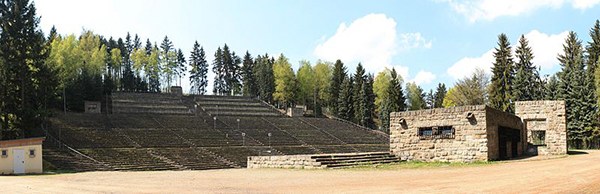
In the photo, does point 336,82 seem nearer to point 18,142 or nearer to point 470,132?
point 18,142

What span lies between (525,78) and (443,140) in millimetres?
40198

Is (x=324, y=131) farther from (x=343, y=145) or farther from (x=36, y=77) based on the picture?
(x=36, y=77)

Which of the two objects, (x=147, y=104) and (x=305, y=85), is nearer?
(x=147, y=104)

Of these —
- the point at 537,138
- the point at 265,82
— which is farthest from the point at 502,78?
the point at 265,82

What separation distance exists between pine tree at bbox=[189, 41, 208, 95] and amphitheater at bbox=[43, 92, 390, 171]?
31861 mm

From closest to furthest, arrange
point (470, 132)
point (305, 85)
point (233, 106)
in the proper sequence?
point (470, 132), point (233, 106), point (305, 85)

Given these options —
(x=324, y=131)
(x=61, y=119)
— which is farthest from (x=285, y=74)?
(x=61, y=119)

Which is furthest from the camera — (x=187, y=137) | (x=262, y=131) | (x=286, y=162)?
(x=262, y=131)

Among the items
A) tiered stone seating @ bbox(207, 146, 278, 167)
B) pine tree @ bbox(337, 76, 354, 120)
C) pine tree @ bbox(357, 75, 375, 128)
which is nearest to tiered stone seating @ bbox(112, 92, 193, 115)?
tiered stone seating @ bbox(207, 146, 278, 167)

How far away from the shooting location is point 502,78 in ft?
186

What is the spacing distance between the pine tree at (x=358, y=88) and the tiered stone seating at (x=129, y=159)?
137ft

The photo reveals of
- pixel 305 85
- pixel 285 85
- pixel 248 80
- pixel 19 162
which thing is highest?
pixel 248 80

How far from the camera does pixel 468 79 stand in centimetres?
6222

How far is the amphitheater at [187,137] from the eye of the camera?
3239cm
